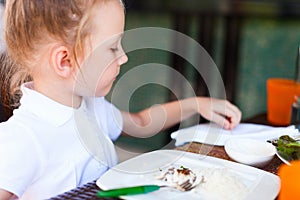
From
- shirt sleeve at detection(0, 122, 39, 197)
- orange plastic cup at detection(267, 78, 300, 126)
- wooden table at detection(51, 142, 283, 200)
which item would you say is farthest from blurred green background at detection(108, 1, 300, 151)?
shirt sleeve at detection(0, 122, 39, 197)

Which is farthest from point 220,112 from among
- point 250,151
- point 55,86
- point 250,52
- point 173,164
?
point 250,52

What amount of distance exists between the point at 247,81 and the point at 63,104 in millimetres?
2011

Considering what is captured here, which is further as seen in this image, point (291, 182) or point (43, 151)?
point (43, 151)

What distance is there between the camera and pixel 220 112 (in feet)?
4.54

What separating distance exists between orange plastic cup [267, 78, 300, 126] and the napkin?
25cm

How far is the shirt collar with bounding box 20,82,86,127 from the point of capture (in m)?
1.03

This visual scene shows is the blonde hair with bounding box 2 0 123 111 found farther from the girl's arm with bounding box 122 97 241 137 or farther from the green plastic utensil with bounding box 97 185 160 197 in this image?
the girl's arm with bounding box 122 97 241 137

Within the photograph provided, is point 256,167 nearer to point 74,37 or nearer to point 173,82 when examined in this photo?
point 74,37

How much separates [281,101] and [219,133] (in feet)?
1.41

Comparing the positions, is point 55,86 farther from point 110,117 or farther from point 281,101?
point 281,101

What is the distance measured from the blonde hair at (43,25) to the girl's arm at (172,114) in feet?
1.54

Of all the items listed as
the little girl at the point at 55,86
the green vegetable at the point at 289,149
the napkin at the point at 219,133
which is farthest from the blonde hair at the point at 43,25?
the green vegetable at the point at 289,149

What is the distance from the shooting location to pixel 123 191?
32.4 inches

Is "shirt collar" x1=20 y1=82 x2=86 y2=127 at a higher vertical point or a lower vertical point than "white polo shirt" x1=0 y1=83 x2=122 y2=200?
higher
